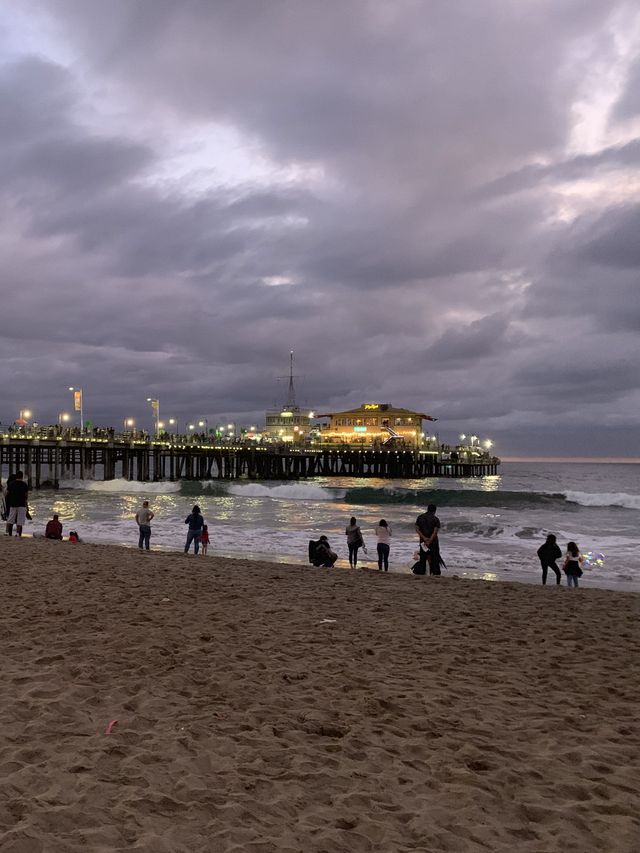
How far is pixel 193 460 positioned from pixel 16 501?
73213 mm

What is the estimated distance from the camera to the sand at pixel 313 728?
358 centimetres

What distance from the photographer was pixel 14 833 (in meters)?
3.36

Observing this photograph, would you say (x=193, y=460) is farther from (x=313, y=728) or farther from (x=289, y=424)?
(x=313, y=728)

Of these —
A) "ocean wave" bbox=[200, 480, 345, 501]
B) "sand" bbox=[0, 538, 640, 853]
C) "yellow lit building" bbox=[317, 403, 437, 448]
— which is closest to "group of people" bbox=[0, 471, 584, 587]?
"sand" bbox=[0, 538, 640, 853]

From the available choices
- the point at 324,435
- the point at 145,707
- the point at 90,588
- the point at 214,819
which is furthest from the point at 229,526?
the point at 324,435

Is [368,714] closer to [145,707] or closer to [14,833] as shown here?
[145,707]

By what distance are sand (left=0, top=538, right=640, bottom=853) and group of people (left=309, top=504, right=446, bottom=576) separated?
147 inches

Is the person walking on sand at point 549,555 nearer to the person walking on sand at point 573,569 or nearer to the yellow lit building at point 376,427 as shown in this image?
the person walking on sand at point 573,569

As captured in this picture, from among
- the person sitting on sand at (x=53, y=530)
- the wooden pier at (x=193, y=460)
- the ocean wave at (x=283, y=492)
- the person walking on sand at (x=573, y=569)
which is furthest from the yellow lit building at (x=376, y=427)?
the person walking on sand at (x=573, y=569)

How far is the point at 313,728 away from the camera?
500cm

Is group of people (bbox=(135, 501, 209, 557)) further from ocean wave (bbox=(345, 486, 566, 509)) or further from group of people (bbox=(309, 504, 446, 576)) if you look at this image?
ocean wave (bbox=(345, 486, 566, 509))

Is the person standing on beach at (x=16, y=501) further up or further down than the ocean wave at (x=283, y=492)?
further up

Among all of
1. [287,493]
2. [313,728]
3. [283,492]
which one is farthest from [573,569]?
A: [283,492]

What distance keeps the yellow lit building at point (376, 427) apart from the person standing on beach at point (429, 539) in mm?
87337
